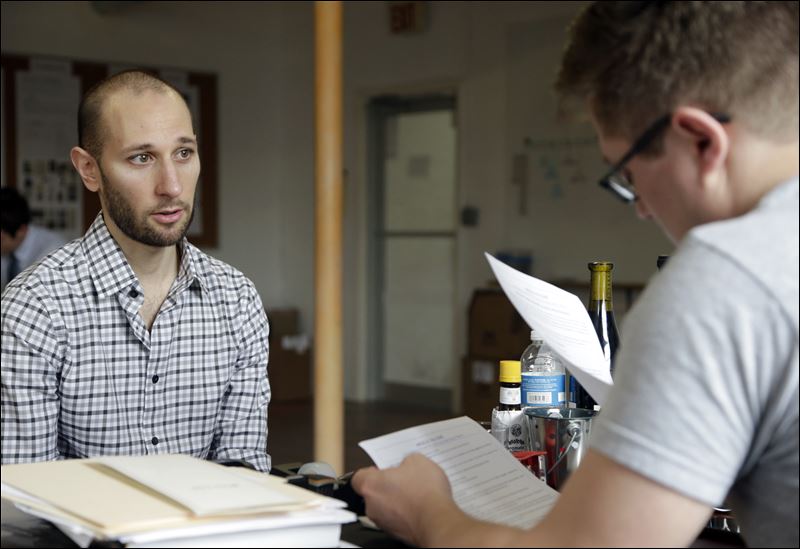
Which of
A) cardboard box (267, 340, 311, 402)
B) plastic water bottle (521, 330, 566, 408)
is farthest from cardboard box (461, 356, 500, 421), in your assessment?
plastic water bottle (521, 330, 566, 408)

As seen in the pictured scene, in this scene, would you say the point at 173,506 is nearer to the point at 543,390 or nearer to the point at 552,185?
the point at 543,390

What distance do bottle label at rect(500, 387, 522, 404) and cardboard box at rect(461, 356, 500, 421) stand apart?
4.58 metres

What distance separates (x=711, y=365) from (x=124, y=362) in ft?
4.09

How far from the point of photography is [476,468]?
4.02 ft

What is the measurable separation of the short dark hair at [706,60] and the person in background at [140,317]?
111 cm

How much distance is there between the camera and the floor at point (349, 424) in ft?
18.8

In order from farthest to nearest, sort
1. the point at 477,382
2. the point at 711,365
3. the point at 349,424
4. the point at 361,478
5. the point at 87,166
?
the point at 349,424 < the point at 477,382 < the point at 87,166 < the point at 361,478 < the point at 711,365

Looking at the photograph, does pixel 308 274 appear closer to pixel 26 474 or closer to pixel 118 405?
pixel 118 405

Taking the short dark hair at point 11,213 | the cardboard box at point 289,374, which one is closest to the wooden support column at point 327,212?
the short dark hair at point 11,213

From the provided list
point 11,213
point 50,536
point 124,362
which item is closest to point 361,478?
point 50,536

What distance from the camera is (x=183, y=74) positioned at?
775 centimetres

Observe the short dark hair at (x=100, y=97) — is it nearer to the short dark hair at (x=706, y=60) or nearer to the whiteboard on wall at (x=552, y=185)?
the short dark hair at (x=706, y=60)

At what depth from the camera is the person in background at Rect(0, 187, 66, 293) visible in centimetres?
541

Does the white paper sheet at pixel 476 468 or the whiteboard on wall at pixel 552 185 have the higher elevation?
the whiteboard on wall at pixel 552 185
